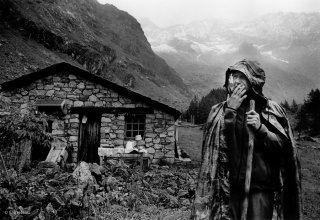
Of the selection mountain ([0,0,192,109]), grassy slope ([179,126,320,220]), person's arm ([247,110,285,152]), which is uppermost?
mountain ([0,0,192,109])

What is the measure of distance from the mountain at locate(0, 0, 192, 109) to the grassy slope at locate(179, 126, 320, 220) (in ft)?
83.3

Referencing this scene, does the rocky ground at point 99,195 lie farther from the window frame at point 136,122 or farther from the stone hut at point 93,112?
the window frame at point 136,122

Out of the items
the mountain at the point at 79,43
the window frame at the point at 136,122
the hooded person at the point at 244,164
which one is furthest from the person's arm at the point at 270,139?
the mountain at the point at 79,43

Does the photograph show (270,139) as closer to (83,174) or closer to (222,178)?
(222,178)

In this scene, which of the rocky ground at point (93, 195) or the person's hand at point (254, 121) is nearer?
the person's hand at point (254, 121)

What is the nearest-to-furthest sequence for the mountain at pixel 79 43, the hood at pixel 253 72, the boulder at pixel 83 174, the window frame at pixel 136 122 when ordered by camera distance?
1. the hood at pixel 253 72
2. the boulder at pixel 83 174
3. the window frame at pixel 136 122
4. the mountain at pixel 79 43

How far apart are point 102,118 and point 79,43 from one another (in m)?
65.4

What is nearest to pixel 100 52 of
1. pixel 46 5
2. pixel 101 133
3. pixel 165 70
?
pixel 46 5

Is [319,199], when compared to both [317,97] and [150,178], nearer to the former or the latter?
[150,178]

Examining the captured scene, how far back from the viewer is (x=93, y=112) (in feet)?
47.6

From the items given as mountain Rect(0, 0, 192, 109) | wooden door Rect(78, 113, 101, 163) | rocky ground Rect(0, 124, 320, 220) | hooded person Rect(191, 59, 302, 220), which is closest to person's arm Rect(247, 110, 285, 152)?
hooded person Rect(191, 59, 302, 220)

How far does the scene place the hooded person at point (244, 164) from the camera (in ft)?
8.50

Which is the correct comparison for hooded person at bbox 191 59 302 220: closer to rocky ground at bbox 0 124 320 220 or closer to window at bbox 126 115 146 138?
rocky ground at bbox 0 124 320 220

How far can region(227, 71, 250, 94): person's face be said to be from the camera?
2.74 metres
